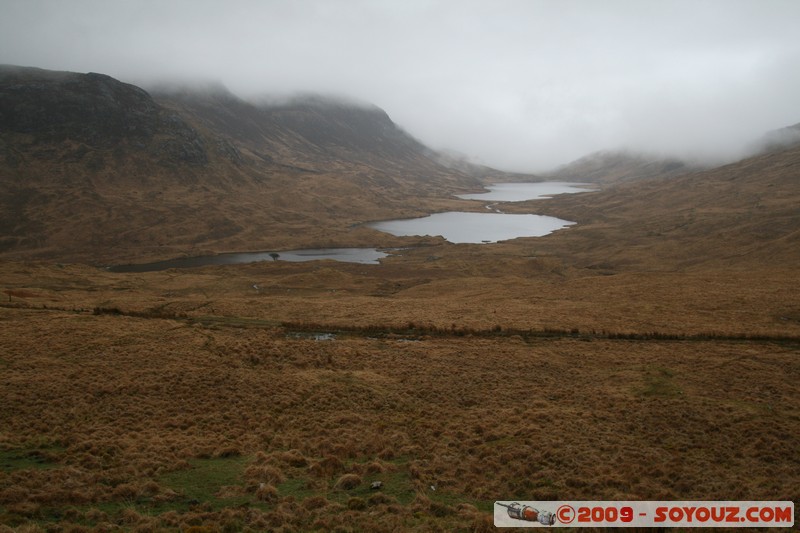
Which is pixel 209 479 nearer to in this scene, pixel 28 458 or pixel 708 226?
pixel 28 458

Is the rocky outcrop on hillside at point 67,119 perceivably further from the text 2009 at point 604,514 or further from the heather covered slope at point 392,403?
the text 2009 at point 604,514

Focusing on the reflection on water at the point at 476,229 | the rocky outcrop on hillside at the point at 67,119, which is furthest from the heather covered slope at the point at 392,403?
the rocky outcrop on hillside at the point at 67,119

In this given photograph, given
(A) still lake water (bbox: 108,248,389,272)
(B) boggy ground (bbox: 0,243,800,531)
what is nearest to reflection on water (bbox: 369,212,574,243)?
(A) still lake water (bbox: 108,248,389,272)

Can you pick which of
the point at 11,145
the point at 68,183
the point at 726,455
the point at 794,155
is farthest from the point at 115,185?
the point at 794,155

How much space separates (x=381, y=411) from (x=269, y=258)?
106 m

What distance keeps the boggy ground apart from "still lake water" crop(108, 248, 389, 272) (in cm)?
6310

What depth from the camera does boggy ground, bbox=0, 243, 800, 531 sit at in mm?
15047

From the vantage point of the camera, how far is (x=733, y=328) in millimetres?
41375

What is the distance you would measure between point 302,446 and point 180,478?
5021 millimetres

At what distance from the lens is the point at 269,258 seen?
125000mm

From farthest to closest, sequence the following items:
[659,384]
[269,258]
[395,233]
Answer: [395,233] < [269,258] < [659,384]

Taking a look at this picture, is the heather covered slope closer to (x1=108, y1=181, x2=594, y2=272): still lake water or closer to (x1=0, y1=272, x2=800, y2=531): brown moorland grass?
(x1=0, y1=272, x2=800, y2=531): brown moorland grass

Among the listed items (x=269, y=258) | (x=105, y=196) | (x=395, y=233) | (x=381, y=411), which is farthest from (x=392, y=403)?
(x=105, y=196)

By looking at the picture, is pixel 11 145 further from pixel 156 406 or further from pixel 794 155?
pixel 794 155
